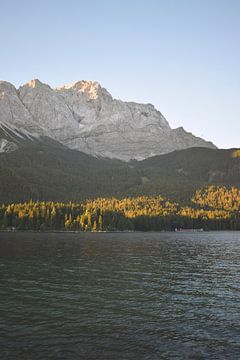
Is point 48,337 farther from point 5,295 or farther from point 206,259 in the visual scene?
point 206,259

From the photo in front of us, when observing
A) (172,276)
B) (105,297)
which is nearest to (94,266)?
(172,276)

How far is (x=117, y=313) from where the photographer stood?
47719 millimetres

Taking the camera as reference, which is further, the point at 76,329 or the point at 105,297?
the point at 105,297

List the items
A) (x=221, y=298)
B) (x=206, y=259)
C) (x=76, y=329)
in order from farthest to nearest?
(x=206, y=259)
(x=221, y=298)
(x=76, y=329)

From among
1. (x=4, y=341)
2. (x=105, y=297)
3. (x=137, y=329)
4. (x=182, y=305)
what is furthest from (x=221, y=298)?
(x=4, y=341)

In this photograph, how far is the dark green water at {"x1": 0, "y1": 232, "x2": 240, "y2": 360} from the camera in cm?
3522

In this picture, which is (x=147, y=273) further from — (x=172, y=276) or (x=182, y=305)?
(x=182, y=305)

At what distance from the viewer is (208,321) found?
4516 centimetres

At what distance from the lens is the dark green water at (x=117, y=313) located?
35.2 m

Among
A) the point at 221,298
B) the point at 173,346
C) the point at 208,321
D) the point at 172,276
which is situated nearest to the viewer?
the point at 173,346

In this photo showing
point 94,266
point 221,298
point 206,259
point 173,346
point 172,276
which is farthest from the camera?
point 206,259

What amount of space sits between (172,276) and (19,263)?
36973 millimetres

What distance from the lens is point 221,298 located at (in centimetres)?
5797

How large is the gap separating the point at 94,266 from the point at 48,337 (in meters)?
51.7
